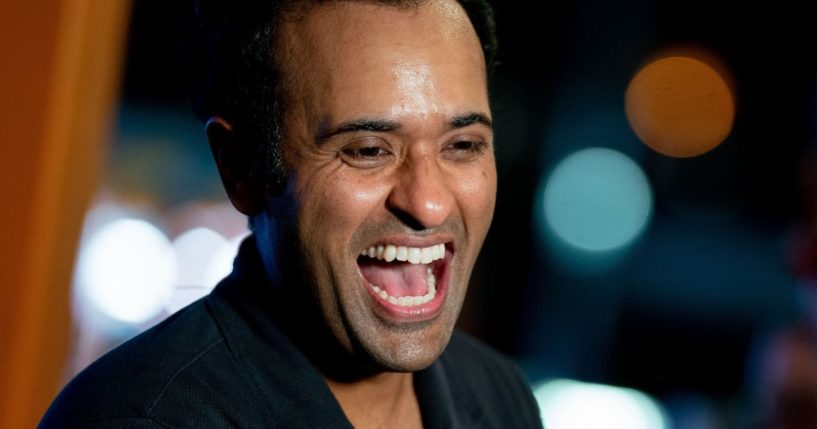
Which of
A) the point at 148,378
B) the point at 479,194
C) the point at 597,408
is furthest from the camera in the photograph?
the point at 597,408

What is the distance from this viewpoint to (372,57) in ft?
5.40

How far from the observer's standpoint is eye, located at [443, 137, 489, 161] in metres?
1.76

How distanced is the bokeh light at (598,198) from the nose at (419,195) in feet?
27.6

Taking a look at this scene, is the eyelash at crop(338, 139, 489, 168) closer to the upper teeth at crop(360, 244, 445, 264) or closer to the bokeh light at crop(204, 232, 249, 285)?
the upper teeth at crop(360, 244, 445, 264)

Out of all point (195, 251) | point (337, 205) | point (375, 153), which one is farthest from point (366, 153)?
point (195, 251)

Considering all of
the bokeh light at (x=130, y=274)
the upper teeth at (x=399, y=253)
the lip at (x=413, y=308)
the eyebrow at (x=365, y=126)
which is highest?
the eyebrow at (x=365, y=126)

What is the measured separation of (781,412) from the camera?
3.55m

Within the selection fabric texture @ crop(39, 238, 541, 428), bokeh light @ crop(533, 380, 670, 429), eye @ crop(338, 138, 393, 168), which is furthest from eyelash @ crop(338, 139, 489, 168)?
bokeh light @ crop(533, 380, 670, 429)

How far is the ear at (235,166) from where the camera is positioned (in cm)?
183

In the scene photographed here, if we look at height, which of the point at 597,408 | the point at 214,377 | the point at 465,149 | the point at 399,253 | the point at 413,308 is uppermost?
the point at 465,149

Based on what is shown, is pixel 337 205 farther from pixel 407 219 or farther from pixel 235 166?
pixel 235 166

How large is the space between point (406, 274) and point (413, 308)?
0.43 feet

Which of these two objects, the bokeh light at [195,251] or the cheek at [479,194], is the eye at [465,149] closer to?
the cheek at [479,194]

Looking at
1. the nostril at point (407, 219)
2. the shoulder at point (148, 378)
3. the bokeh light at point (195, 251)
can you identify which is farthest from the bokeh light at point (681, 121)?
the shoulder at point (148, 378)
